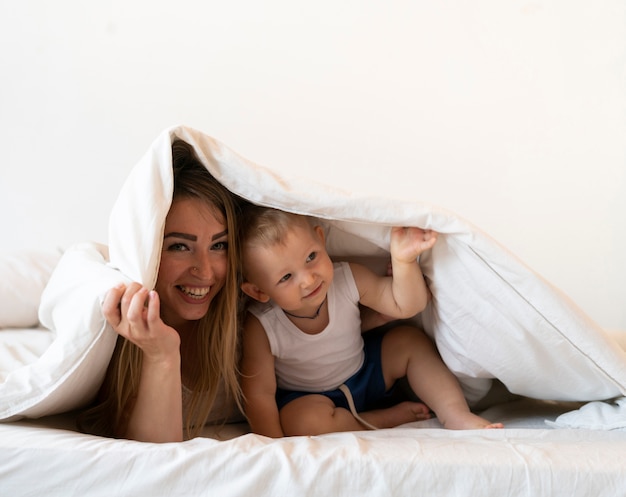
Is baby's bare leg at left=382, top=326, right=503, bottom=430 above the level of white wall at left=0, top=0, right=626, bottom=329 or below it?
below

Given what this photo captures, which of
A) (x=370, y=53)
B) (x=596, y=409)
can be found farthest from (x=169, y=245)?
(x=370, y=53)

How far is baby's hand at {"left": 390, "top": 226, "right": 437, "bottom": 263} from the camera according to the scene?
1.02m

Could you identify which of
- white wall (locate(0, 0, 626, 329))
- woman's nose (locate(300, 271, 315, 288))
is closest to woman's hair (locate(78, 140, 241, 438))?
woman's nose (locate(300, 271, 315, 288))

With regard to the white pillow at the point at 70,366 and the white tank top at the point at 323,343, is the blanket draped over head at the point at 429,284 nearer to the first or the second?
the white pillow at the point at 70,366

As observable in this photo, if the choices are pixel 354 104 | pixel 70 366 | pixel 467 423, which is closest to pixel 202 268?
pixel 70 366

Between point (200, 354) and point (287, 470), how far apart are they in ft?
1.38

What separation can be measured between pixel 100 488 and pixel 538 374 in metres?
0.67

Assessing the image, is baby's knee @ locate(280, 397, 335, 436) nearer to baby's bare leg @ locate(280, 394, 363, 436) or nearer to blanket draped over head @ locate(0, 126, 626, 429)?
baby's bare leg @ locate(280, 394, 363, 436)

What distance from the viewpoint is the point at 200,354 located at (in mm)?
1179

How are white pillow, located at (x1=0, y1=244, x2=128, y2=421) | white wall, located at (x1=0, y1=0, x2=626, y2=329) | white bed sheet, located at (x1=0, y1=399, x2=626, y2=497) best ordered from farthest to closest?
white wall, located at (x1=0, y1=0, x2=626, y2=329) < white pillow, located at (x1=0, y1=244, x2=128, y2=421) < white bed sheet, located at (x1=0, y1=399, x2=626, y2=497)

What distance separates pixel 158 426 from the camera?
987 mm

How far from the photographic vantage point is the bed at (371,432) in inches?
31.4

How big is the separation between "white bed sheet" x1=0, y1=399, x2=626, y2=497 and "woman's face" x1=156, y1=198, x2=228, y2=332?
0.31 metres

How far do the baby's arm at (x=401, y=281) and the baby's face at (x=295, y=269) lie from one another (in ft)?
0.29
